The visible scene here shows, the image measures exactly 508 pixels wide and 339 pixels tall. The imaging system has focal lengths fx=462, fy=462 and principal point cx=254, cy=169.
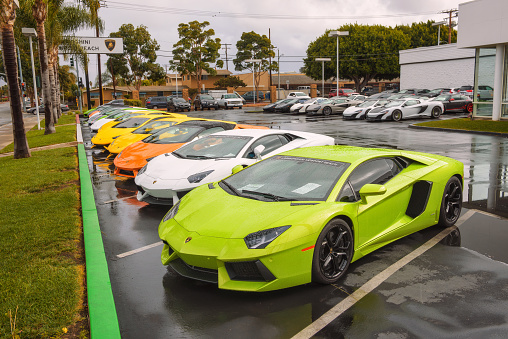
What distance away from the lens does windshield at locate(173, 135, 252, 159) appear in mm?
8211

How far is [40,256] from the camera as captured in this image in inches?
208

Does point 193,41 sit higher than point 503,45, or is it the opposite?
point 193,41

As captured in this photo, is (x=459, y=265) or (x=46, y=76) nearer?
(x=459, y=265)

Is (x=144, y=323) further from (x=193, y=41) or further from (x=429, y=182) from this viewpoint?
(x=193, y=41)

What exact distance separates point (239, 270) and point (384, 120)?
2480 cm

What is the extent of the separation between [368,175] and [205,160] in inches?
136

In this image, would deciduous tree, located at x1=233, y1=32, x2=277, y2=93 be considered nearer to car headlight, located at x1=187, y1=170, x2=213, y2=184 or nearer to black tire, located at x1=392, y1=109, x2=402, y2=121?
black tire, located at x1=392, y1=109, x2=402, y2=121

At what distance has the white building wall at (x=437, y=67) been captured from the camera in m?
42.8

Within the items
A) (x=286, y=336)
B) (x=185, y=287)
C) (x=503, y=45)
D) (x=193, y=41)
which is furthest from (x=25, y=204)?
(x=193, y=41)

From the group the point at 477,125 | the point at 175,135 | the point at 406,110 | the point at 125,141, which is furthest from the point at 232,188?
the point at 406,110

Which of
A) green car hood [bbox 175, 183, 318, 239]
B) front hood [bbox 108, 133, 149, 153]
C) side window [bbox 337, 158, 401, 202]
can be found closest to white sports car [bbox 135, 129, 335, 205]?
green car hood [bbox 175, 183, 318, 239]

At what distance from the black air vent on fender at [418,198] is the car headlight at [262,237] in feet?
6.97

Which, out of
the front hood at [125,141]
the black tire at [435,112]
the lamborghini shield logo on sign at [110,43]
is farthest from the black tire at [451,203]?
the lamborghini shield logo on sign at [110,43]

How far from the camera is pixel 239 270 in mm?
4125
